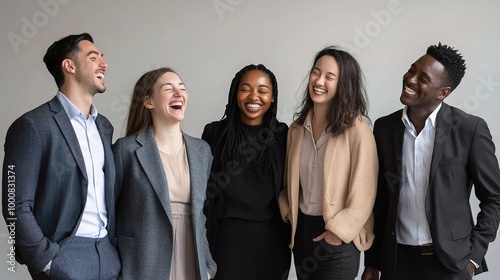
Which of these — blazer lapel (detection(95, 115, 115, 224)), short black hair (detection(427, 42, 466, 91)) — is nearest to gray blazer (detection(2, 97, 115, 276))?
blazer lapel (detection(95, 115, 115, 224))

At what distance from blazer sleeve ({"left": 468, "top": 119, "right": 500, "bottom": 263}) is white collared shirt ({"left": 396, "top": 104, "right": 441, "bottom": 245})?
0.63ft

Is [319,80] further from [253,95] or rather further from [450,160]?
[450,160]

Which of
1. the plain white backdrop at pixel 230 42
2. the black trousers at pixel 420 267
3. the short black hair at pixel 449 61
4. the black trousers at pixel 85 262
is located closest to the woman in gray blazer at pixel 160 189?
the black trousers at pixel 85 262

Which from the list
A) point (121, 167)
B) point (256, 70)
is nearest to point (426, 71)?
point (256, 70)

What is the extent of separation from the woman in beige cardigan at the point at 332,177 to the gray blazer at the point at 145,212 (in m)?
0.51

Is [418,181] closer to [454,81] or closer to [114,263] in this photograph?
[454,81]

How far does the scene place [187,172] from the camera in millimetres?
2311

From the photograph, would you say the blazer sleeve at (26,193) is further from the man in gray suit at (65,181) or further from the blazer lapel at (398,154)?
the blazer lapel at (398,154)

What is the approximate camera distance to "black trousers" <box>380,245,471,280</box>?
7.79 feet

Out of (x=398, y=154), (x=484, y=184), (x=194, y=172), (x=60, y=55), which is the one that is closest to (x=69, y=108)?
(x=60, y=55)

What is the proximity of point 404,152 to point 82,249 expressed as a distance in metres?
1.49

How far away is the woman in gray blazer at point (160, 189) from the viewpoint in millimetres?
2174

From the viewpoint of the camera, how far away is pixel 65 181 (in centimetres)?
196

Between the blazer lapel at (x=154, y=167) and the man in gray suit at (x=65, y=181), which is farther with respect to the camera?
the blazer lapel at (x=154, y=167)
